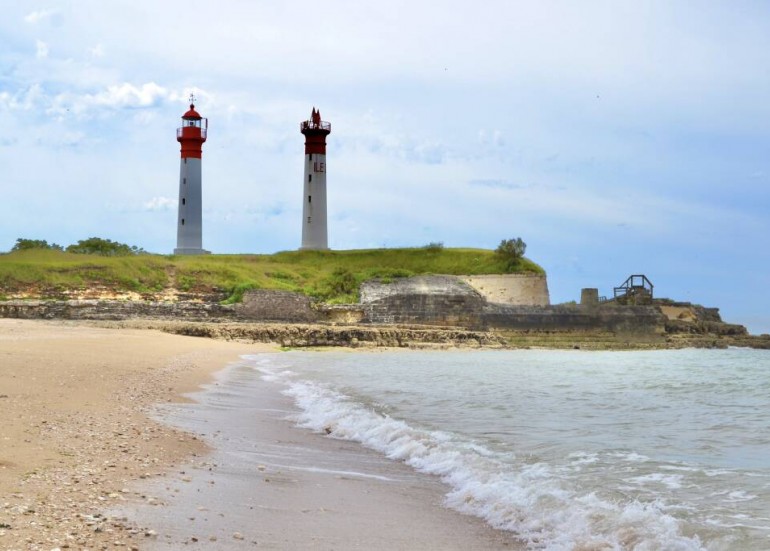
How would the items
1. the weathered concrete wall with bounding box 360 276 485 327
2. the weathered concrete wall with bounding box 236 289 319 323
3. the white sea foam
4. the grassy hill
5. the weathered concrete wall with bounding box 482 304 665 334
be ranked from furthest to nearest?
1. the weathered concrete wall with bounding box 482 304 665 334
2. the weathered concrete wall with bounding box 360 276 485 327
3. the weathered concrete wall with bounding box 236 289 319 323
4. the grassy hill
5. the white sea foam

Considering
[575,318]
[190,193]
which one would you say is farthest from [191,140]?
[575,318]

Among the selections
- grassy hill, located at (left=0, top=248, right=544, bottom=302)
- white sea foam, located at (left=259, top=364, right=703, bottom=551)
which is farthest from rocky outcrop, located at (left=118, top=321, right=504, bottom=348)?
white sea foam, located at (left=259, top=364, right=703, bottom=551)

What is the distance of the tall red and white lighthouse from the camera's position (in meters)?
45.9

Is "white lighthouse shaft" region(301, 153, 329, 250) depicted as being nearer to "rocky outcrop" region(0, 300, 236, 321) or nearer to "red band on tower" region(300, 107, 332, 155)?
"red band on tower" region(300, 107, 332, 155)

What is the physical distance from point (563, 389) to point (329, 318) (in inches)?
879

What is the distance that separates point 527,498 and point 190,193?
42747 millimetres

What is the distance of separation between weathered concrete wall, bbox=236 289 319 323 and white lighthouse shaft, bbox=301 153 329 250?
11.4 metres

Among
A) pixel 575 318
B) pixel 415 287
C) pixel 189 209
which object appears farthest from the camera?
pixel 189 209

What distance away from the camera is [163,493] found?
4.84 meters

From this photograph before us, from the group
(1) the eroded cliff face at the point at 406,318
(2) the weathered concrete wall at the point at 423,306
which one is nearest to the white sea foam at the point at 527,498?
(1) the eroded cliff face at the point at 406,318

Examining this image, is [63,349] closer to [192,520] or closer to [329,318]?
[192,520]

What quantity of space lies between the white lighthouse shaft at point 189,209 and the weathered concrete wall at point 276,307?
39.8 feet

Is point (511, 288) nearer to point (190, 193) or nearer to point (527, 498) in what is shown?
point (190, 193)

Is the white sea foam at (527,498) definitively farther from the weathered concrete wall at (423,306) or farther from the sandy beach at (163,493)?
the weathered concrete wall at (423,306)
